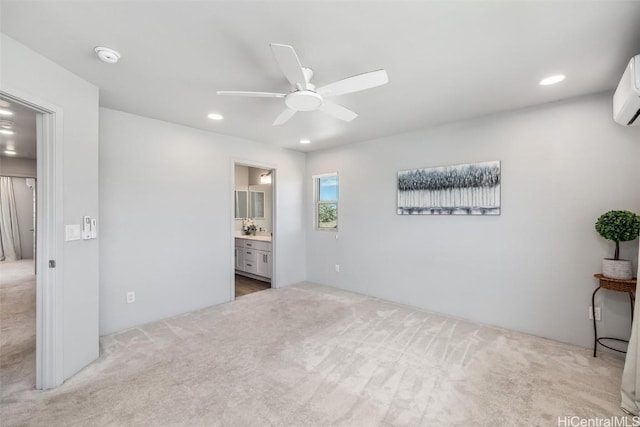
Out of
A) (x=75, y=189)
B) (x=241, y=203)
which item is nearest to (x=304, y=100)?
(x=75, y=189)

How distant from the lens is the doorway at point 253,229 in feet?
16.7

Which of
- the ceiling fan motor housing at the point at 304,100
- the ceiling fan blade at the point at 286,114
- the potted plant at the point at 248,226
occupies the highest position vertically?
the ceiling fan blade at the point at 286,114

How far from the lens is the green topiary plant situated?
2234 millimetres

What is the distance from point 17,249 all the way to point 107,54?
828 centimetres

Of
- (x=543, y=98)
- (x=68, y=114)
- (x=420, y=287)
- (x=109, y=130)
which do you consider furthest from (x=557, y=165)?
(x=109, y=130)

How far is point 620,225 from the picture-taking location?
7.41 feet

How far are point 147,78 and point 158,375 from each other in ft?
7.92

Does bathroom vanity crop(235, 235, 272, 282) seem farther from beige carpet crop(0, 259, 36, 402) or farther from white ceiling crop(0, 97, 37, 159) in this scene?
white ceiling crop(0, 97, 37, 159)

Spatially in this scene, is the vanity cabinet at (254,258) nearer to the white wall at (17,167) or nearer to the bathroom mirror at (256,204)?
the bathroom mirror at (256,204)

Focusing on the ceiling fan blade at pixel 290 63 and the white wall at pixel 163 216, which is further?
the white wall at pixel 163 216

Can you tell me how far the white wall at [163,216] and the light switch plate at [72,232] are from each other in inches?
31.4

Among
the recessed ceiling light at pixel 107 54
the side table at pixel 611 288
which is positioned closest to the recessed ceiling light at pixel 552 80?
the side table at pixel 611 288

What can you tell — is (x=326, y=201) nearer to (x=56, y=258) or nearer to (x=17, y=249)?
(x=56, y=258)

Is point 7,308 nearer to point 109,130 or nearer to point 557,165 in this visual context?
point 109,130
